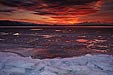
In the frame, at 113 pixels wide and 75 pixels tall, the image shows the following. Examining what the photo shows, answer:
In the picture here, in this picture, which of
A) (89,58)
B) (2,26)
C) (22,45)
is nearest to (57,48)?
(22,45)

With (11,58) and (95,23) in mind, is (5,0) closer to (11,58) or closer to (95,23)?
(95,23)

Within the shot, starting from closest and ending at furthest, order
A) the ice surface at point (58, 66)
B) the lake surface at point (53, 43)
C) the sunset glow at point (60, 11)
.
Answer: the ice surface at point (58, 66)
the lake surface at point (53, 43)
the sunset glow at point (60, 11)

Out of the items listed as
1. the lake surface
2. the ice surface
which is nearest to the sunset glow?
the lake surface

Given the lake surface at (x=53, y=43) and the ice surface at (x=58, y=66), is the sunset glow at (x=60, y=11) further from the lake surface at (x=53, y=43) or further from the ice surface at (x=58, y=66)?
the ice surface at (x=58, y=66)

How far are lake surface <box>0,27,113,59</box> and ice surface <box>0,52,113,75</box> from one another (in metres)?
0.31

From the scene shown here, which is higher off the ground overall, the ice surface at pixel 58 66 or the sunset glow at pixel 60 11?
the sunset glow at pixel 60 11

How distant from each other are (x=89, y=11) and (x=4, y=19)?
1232 mm

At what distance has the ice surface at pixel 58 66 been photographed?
1626 millimetres

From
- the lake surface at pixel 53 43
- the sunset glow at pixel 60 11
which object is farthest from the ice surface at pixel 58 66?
the sunset glow at pixel 60 11

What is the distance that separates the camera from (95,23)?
3.35 m

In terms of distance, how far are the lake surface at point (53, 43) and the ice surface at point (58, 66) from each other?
31 cm

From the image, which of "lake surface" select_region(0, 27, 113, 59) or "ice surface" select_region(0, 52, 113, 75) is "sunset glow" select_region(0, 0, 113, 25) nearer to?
"lake surface" select_region(0, 27, 113, 59)

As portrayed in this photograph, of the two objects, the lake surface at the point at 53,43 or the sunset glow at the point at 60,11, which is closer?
the lake surface at the point at 53,43

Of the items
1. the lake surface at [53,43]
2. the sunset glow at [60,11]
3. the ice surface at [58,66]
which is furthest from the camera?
the sunset glow at [60,11]
